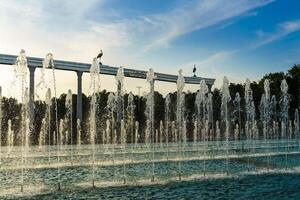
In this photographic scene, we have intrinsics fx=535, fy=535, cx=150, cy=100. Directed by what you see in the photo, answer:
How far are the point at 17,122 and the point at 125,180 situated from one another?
40.8m

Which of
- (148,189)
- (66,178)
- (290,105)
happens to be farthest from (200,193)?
(290,105)

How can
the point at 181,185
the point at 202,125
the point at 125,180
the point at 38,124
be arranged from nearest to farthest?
1. the point at 181,185
2. the point at 125,180
3. the point at 38,124
4. the point at 202,125

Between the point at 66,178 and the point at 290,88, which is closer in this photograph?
the point at 66,178

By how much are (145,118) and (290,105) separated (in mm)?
25337

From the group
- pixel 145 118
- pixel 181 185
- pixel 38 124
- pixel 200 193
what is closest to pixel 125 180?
pixel 181 185

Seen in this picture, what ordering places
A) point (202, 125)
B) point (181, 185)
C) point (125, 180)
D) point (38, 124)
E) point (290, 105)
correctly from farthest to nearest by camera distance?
point (290, 105), point (202, 125), point (38, 124), point (125, 180), point (181, 185)

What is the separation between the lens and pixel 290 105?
78.8m

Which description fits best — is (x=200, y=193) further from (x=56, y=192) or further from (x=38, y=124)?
(x=38, y=124)

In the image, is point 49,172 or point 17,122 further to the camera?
point 17,122

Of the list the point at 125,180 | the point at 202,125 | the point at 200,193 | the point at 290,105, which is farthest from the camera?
the point at 290,105

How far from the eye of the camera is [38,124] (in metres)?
54.8

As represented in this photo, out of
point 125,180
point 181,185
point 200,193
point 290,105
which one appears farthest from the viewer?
point 290,105

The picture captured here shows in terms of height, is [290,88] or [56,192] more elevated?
[290,88]

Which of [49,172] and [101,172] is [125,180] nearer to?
[101,172]
